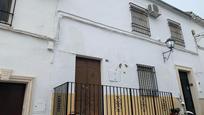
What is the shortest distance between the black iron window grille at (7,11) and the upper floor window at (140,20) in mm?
4403

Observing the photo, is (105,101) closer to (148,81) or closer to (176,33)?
(148,81)

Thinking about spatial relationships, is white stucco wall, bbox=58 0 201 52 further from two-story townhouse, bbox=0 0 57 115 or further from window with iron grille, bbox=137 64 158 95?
window with iron grille, bbox=137 64 158 95

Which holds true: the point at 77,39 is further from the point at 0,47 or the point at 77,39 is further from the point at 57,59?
the point at 0,47

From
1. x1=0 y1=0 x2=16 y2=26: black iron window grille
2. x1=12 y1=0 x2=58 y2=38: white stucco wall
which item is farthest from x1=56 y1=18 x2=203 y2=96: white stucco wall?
x1=0 y1=0 x2=16 y2=26: black iron window grille

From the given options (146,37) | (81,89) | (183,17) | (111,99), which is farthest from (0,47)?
(183,17)

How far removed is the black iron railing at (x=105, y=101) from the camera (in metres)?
4.23

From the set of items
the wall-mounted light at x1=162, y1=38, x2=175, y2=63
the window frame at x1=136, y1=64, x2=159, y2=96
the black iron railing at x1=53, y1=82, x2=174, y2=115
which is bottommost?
the black iron railing at x1=53, y1=82, x2=174, y2=115

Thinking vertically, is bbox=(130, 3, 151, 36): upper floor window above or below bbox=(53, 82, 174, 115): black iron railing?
above

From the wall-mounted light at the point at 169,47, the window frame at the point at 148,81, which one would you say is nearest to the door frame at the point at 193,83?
the wall-mounted light at the point at 169,47

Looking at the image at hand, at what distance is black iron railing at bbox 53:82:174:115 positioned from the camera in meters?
4.23

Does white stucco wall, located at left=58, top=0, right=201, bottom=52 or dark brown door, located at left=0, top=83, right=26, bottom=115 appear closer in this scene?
dark brown door, located at left=0, top=83, right=26, bottom=115

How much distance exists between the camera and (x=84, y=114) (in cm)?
467

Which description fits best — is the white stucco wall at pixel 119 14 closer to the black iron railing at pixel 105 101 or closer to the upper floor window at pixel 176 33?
the upper floor window at pixel 176 33

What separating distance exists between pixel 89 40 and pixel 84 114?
2242mm
